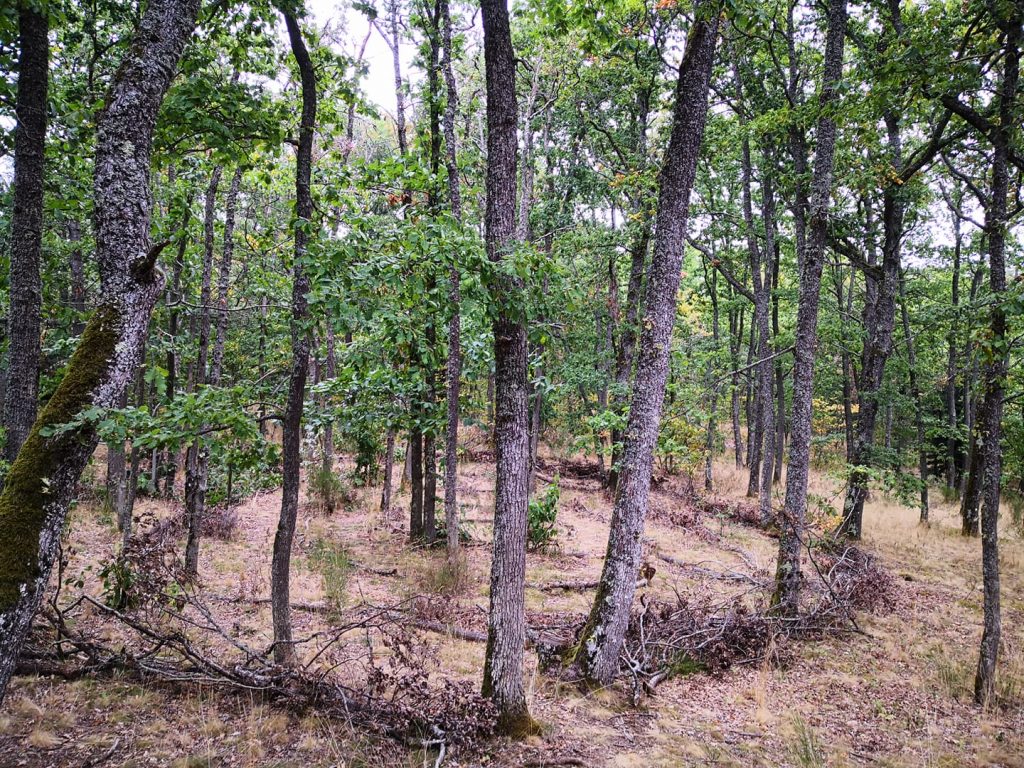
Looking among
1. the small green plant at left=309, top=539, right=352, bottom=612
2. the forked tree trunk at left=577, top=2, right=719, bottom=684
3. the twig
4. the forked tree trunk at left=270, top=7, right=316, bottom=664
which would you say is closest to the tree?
the forked tree trunk at left=577, top=2, right=719, bottom=684

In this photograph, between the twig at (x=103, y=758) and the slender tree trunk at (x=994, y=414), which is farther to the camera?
the slender tree trunk at (x=994, y=414)

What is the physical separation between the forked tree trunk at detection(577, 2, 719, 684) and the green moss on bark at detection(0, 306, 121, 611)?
15.2ft

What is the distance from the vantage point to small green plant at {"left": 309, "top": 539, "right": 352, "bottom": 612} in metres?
7.42

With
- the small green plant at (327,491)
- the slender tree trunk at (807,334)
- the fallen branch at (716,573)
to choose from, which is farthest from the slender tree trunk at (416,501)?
the slender tree trunk at (807,334)

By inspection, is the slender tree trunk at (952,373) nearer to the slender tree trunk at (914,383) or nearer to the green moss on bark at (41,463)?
the slender tree trunk at (914,383)

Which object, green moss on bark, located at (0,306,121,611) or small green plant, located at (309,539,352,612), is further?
small green plant, located at (309,539,352,612)

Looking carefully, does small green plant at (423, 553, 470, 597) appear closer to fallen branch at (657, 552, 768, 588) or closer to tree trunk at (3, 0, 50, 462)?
fallen branch at (657, 552, 768, 588)

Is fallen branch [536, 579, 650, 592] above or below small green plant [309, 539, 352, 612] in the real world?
below

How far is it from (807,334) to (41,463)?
8.31 meters

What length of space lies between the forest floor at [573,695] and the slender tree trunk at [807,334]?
0.95 m

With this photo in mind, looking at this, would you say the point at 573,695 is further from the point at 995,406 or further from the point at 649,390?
the point at 995,406

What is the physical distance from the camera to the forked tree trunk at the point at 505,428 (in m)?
4.38

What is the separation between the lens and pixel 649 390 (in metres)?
5.72

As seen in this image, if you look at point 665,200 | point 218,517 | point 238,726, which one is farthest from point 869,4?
point 218,517
